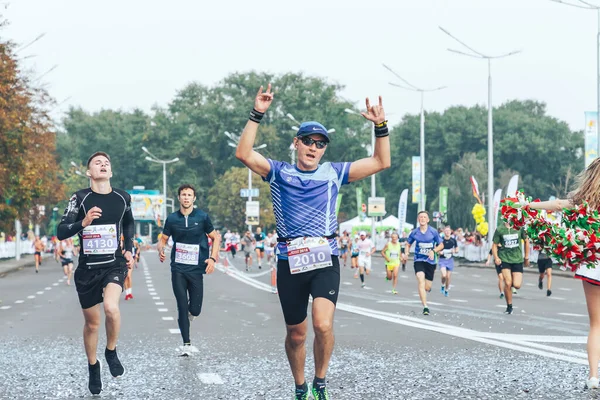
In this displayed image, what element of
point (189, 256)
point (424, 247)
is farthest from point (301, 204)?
point (424, 247)

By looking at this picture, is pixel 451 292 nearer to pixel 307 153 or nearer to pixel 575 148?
pixel 307 153

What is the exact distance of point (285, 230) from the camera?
7477 mm

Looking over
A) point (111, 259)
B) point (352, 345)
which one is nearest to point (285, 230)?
point (111, 259)

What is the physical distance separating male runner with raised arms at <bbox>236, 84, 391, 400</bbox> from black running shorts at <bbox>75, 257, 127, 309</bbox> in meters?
2.11

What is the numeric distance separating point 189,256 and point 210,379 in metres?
3.03

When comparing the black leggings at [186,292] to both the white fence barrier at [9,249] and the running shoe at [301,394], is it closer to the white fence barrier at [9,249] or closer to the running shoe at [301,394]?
the running shoe at [301,394]

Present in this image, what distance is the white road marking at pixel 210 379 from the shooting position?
30.0ft

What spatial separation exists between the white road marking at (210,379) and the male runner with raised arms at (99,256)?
673 millimetres

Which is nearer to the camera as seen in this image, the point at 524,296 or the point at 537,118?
the point at 524,296

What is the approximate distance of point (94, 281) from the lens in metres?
9.10

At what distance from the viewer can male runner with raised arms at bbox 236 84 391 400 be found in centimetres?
734

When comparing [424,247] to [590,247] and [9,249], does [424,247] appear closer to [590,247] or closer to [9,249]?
[590,247]

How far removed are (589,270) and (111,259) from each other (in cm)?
369

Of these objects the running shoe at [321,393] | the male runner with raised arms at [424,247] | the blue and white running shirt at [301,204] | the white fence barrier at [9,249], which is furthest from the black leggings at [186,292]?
the white fence barrier at [9,249]
